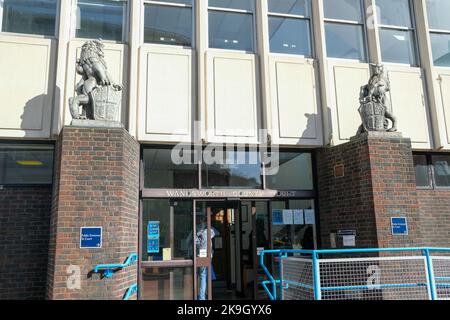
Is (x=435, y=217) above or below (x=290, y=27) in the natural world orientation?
below

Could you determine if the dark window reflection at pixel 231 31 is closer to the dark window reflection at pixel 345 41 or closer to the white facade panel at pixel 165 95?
the white facade panel at pixel 165 95

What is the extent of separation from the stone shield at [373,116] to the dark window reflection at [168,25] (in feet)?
13.5

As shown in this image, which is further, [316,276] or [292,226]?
[292,226]

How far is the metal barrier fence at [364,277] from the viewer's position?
6258 millimetres

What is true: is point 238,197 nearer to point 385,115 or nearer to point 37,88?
point 385,115

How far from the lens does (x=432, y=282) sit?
638 centimetres

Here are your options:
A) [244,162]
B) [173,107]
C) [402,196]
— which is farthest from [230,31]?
[402,196]

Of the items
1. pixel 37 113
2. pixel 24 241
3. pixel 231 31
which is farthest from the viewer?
pixel 231 31

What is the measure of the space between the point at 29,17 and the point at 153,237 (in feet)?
17.4

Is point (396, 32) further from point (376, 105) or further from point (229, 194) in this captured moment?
point (229, 194)

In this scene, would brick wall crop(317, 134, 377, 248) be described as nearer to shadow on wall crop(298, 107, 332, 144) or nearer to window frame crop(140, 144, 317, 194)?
window frame crop(140, 144, 317, 194)

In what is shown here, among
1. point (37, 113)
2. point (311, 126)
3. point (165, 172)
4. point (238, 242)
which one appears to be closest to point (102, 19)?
point (37, 113)

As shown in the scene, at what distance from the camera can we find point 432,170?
993cm

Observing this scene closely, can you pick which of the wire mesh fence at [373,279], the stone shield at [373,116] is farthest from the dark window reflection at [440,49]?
the wire mesh fence at [373,279]
